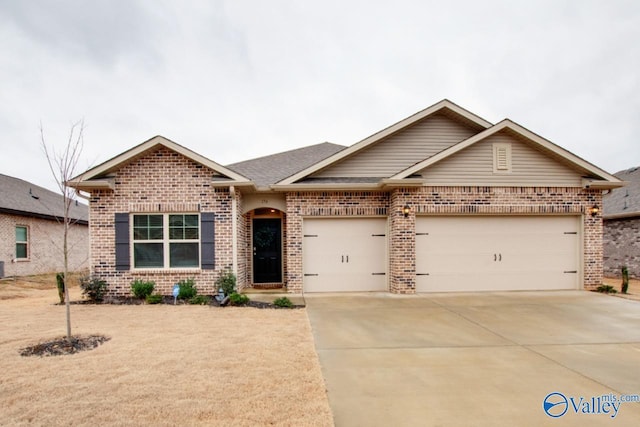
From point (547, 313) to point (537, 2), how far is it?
1191 centimetres

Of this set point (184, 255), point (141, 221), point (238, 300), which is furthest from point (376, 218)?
point (141, 221)

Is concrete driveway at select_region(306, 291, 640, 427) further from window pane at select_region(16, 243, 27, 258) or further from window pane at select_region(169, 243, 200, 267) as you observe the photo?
window pane at select_region(16, 243, 27, 258)

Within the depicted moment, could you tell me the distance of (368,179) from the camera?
9.62 meters

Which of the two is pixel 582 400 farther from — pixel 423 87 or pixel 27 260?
pixel 423 87

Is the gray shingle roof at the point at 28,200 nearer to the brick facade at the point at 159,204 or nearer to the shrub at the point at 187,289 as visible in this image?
the brick facade at the point at 159,204

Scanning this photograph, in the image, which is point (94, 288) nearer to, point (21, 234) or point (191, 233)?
point (191, 233)

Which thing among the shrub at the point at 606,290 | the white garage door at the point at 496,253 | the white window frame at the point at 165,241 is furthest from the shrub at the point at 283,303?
the shrub at the point at 606,290

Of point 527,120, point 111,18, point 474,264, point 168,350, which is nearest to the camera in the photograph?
point 168,350

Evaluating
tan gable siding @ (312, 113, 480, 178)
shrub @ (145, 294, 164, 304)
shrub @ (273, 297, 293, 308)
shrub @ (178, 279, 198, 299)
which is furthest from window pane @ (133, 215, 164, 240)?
tan gable siding @ (312, 113, 480, 178)

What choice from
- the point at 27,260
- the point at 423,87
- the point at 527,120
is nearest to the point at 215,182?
the point at 27,260

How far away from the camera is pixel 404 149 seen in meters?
10.0

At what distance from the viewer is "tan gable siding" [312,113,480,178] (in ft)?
32.0

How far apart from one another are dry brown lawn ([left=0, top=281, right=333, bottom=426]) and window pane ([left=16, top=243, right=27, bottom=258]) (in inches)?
399

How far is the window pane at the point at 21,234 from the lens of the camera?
13930mm
